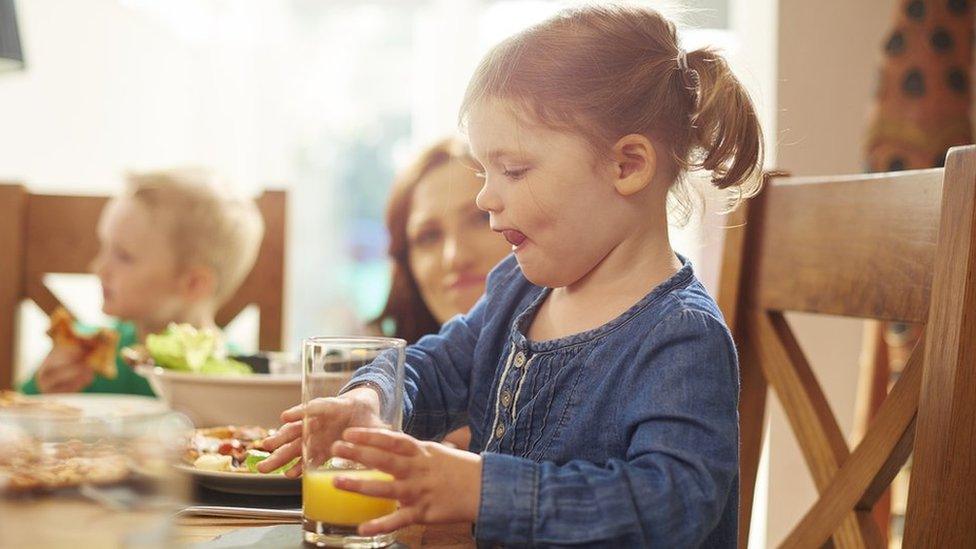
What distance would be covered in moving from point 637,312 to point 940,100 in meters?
1.56

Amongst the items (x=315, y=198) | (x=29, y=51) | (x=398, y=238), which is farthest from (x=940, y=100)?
(x=315, y=198)

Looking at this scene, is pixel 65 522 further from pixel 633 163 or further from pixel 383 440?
pixel 633 163

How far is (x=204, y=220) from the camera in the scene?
2.15m

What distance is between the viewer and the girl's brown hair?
1980mm

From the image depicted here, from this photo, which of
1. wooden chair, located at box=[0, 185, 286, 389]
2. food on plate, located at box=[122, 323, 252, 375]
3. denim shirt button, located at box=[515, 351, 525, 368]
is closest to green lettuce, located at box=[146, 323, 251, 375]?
food on plate, located at box=[122, 323, 252, 375]

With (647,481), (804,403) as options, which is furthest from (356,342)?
(804,403)

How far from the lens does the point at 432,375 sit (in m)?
0.93

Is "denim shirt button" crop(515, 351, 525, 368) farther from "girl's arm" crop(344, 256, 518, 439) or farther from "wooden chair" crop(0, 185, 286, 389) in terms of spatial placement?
"wooden chair" crop(0, 185, 286, 389)

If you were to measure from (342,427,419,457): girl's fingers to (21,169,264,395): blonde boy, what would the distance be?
142 centimetres

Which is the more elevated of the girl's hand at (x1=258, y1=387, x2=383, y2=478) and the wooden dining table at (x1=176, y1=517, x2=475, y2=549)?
the girl's hand at (x1=258, y1=387, x2=383, y2=478)

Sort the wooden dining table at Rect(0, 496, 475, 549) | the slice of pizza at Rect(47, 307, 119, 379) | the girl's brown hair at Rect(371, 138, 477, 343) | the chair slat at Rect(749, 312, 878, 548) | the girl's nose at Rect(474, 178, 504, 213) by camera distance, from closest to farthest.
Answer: the wooden dining table at Rect(0, 496, 475, 549) < the girl's nose at Rect(474, 178, 504, 213) < the chair slat at Rect(749, 312, 878, 548) < the slice of pizza at Rect(47, 307, 119, 379) < the girl's brown hair at Rect(371, 138, 477, 343)

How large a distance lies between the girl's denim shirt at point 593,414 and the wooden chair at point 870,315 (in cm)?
14

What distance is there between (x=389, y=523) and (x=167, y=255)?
1.63 metres

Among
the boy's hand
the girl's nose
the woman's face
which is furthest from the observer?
the woman's face
